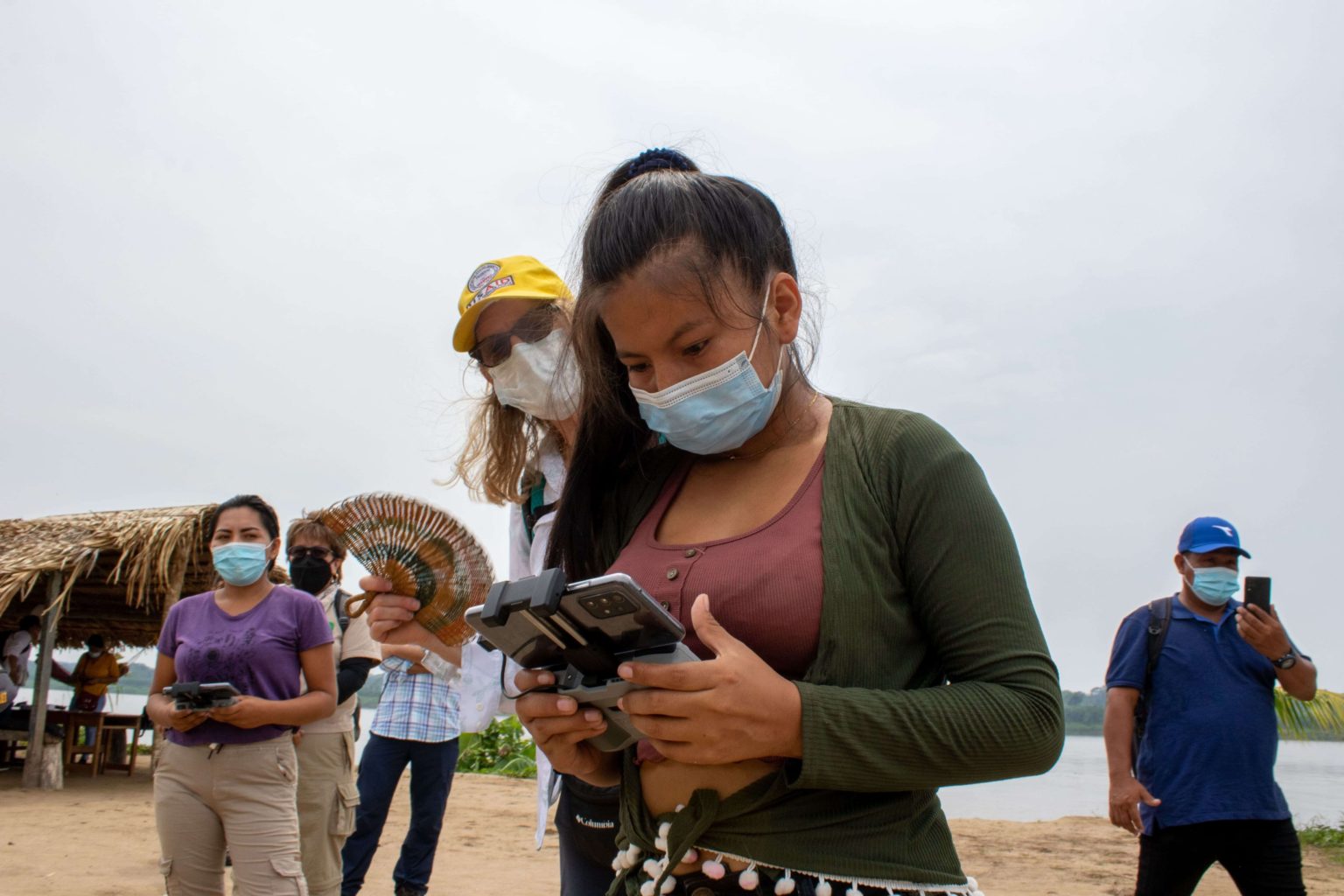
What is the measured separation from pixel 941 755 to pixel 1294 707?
744 cm

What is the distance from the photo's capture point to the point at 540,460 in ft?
9.30

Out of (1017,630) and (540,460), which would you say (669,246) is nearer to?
(1017,630)

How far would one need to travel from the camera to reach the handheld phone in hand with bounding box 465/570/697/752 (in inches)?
51.9

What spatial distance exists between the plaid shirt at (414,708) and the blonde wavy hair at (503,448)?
3424mm

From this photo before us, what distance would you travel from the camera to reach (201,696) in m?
4.30

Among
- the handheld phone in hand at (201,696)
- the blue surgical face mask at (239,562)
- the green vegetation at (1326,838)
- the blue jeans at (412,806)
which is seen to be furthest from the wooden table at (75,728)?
the green vegetation at (1326,838)

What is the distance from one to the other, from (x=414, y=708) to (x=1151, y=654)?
155 inches

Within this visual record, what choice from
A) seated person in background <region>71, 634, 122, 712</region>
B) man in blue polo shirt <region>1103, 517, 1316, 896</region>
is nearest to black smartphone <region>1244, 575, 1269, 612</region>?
man in blue polo shirt <region>1103, 517, 1316, 896</region>

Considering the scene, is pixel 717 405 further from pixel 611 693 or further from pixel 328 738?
pixel 328 738

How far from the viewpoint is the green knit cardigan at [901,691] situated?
4.41 ft

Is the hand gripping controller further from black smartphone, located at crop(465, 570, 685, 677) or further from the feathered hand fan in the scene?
the feathered hand fan

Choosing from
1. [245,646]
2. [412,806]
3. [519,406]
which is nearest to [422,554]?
[519,406]

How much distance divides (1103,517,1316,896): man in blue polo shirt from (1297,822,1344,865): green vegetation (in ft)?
19.0

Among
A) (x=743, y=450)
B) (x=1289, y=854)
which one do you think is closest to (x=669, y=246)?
(x=743, y=450)
